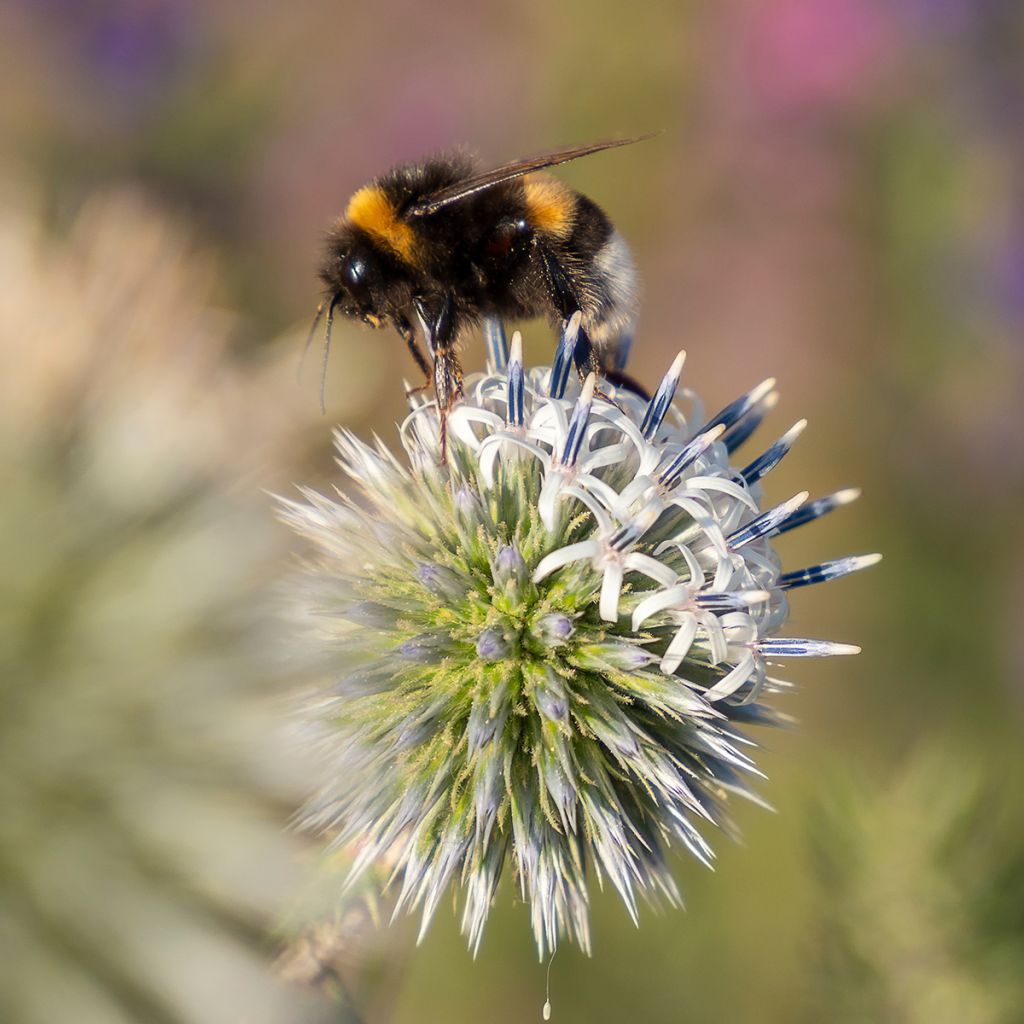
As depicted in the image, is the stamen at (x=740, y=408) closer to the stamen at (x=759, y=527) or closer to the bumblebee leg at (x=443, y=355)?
the stamen at (x=759, y=527)

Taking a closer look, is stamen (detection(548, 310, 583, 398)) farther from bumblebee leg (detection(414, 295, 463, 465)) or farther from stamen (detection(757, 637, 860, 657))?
stamen (detection(757, 637, 860, 657))

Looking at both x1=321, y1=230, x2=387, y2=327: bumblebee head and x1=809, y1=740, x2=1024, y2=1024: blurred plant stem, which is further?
x1=809, y1=740, x2=1024, y2=1024: blurred plant stem

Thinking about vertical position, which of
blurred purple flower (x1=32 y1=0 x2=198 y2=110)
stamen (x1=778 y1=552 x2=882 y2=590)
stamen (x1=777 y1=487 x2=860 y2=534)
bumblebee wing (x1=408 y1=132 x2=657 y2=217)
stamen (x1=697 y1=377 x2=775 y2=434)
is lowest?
stamen (x1=778 y1=552 x2=882 y2=590)

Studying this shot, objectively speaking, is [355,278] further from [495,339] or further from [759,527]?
[759,527]

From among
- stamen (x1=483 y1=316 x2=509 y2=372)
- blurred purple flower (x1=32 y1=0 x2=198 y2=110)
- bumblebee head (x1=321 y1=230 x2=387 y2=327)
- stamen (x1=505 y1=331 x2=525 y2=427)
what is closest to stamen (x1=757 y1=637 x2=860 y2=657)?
stamen (x1=505 y1=331 x2=525 y2=427)

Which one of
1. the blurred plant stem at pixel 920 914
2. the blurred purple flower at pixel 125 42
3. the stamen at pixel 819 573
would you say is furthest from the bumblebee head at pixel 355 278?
the blurred purple flower at pixel 125 42

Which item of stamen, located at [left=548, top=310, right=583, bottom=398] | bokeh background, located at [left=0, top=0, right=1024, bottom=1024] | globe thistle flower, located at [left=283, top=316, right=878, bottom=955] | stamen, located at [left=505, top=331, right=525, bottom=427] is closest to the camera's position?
globe thistle flower, located at [left=283, top=316, right=878, bottom=955]

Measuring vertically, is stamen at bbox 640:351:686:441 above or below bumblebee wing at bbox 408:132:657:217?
below
